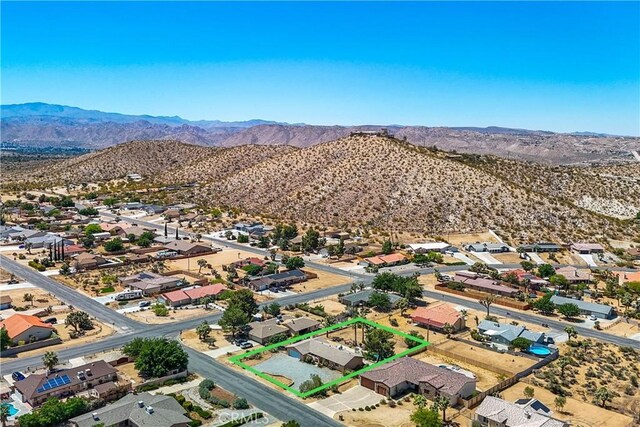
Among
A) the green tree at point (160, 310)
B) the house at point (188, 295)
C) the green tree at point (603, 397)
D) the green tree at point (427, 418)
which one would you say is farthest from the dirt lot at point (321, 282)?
the green tree at point (603, 397)

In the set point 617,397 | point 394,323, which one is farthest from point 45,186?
point 617,397

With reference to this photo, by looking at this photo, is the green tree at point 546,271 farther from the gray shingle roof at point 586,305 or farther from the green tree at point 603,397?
the green tree at point 603,397

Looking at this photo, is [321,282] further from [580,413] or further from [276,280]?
[580,413]

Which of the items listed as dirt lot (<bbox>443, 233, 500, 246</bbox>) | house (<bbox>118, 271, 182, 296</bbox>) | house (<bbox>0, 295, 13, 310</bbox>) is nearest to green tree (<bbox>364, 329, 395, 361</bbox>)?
house (<bbox>118, 271, 182, 296</bbox>)

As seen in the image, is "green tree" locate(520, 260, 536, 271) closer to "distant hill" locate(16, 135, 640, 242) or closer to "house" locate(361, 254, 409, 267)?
"house" locate(361, 254, 409, 267)

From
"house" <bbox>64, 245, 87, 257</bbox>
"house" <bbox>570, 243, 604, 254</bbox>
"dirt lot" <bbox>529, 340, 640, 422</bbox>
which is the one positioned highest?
"house" <bbox>570, 243, 604, 254</bbox>

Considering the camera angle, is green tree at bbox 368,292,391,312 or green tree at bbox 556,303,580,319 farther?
green tree at bbox 368,292,391,312
